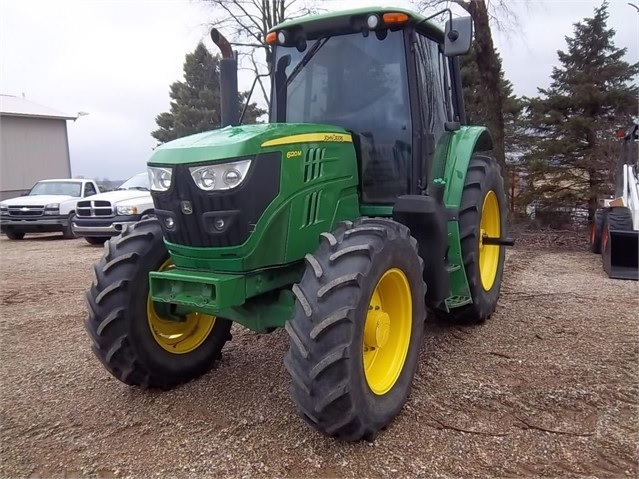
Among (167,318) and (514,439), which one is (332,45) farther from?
(514,439)

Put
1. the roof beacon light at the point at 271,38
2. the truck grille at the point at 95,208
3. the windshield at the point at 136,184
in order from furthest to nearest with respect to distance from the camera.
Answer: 1. the windshield at the point at 136,184
2. the truck grille at the point at 95,208
3. the roof beacon light at the point at 271,38

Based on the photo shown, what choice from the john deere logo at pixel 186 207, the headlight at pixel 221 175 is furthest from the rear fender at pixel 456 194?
the john deere logo at pixel 186 207

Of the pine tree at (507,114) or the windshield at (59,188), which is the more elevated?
the pine tree at (507,114)

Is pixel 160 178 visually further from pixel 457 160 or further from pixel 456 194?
pixel 457 160

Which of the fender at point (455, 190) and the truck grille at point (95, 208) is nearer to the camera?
the fender at point (455, 190)

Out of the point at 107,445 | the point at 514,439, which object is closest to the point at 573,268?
the point at 514,439

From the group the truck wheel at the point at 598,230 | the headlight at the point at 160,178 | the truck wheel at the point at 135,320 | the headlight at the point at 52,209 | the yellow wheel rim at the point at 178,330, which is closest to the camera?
the headlight at the point at 160,178

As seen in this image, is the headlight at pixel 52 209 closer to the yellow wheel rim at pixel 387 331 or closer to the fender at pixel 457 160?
the fender at pixel 457 160

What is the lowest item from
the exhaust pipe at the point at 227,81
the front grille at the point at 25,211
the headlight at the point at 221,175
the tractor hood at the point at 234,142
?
the front grille at the point at 25,211

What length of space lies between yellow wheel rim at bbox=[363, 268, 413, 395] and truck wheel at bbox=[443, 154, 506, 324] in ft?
3.65

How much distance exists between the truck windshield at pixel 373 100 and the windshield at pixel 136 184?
30.1 ft

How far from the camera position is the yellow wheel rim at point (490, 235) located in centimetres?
481

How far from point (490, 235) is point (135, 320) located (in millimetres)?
3319

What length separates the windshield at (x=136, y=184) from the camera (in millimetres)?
12109
